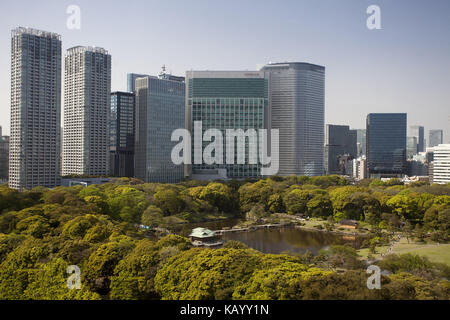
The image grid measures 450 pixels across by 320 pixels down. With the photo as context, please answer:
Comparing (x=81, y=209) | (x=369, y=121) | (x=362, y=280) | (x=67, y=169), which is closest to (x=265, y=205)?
(x=81, y=209)

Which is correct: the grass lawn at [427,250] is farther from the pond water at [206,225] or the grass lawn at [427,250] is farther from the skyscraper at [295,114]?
the skyscraper at [295,114]

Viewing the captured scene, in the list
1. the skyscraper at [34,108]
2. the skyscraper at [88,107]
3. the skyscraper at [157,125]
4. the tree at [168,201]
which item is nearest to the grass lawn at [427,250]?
the tree at [168,201]

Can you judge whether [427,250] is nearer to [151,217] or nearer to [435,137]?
[151,217]

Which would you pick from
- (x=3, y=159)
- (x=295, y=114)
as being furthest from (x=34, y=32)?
(x=295, y=114)

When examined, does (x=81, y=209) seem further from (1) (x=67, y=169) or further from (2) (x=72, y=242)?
(1) (x=67, y=169)

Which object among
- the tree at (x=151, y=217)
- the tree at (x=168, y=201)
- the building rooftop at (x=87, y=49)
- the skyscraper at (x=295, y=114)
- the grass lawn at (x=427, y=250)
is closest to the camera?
the grass lawn at (x=427, y=250)

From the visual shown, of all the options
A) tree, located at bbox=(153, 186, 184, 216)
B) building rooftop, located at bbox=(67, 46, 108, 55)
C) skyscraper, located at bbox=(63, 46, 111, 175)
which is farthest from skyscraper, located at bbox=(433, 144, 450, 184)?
building rooftop, located at bbox=(67, 46, 108, 55)
